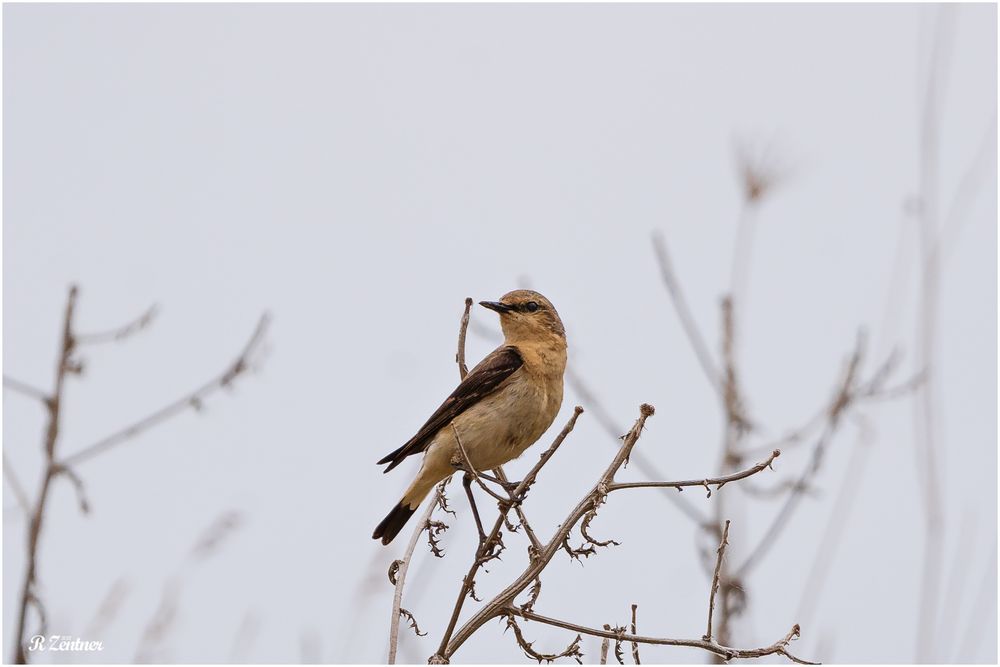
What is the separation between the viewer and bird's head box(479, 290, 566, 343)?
24.2 ft

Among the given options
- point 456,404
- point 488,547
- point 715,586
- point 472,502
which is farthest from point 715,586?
point 456,404

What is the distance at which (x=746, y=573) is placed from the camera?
548cm

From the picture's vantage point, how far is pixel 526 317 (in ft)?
24.4

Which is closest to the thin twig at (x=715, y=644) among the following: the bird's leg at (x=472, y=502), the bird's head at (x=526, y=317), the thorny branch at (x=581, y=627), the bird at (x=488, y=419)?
the thorny branch at (x=581, y=627)

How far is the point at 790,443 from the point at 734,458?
0.49 metres

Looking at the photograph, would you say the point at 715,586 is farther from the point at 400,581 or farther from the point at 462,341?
the point at 462,341

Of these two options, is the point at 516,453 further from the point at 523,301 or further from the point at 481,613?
the point at 481,613

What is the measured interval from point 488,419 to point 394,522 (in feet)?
2.92

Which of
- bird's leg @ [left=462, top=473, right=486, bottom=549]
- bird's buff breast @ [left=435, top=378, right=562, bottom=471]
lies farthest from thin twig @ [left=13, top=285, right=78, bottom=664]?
bird's buff breast @ [left=435, top=378, right=562, bottom=471]

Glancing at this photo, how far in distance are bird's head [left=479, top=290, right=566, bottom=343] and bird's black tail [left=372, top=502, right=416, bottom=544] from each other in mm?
1290

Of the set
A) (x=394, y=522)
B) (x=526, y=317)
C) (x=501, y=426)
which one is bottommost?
(x=394, y=522)

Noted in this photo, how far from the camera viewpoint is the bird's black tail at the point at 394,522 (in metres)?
6.80

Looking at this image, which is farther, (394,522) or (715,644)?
(394,522)

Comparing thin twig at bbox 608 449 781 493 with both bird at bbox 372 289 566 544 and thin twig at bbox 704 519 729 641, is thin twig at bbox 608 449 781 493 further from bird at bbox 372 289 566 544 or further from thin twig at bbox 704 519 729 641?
bird at bbox 372 289 566 544
